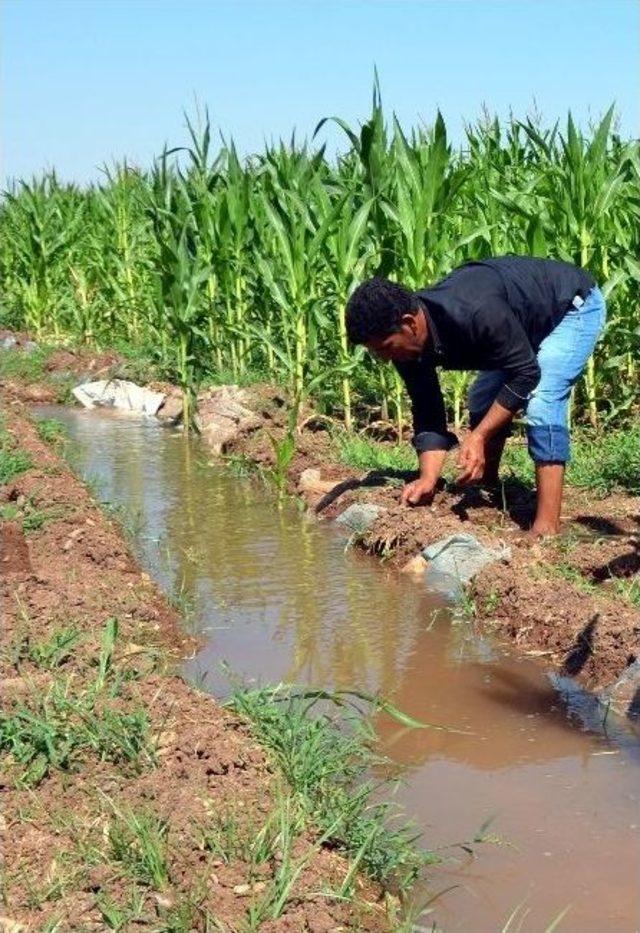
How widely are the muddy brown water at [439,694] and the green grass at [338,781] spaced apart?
118mm

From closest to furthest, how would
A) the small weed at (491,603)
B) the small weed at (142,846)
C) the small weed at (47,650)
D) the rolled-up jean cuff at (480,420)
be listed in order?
the small weed at (142,846), the small weed at (47,650), the small weed at (491,603), the rolled-up jean cuff at (480,420)

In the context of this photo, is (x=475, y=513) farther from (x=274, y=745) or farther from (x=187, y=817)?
(x=187, y=817)

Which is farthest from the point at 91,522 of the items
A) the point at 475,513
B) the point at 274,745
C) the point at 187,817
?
the point at 187,817

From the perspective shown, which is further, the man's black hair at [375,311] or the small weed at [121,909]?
the man's black hair at [375,311]

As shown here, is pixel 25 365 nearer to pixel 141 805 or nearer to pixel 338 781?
pixel 338 781

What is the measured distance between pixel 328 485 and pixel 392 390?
4.49ft

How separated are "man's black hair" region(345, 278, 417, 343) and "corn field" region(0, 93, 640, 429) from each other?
6.99 feet

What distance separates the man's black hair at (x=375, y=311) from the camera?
19.0ft

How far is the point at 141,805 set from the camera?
347 cm

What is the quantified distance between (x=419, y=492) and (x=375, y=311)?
1.35m

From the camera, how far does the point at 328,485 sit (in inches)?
315

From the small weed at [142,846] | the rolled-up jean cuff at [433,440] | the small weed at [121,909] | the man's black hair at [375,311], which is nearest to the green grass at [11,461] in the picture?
the rolled-up jean cuff at [433,440]

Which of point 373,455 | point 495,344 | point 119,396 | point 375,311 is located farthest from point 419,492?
point 119,396

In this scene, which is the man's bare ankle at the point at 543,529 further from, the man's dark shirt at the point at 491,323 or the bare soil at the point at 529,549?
the man's dark shirt at the point at 491,323
